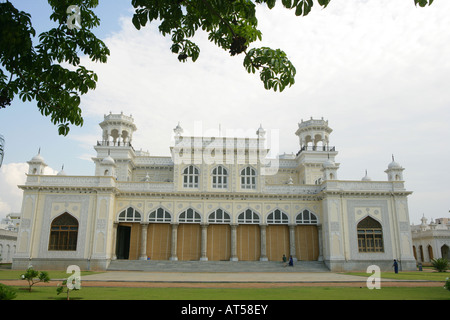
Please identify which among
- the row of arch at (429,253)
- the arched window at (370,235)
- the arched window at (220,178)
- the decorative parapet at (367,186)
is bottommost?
the row of arch at (429,253)

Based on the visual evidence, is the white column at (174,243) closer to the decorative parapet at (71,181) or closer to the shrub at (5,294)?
the decorative parapet at (71,181)

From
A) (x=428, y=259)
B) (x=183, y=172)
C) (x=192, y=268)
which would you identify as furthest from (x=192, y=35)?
(x=428, y=259)

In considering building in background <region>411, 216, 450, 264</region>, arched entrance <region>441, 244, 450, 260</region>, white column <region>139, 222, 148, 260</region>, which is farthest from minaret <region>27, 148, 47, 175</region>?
arched entrance <region>441, 244, 450, 260</region>

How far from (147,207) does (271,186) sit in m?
11.5

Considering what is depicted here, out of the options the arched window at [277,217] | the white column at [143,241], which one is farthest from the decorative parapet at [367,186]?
the white column at [143,241]

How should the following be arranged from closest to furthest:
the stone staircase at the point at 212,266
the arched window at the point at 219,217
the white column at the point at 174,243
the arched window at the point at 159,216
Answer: the stone staircase at the point at 212,266 → the white column at the point at 174,243 → the arched window at the point at 159,216 → the arched window at the point at 219,217

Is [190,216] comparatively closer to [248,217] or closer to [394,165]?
[248,217]

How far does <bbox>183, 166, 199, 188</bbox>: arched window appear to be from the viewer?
3441cm

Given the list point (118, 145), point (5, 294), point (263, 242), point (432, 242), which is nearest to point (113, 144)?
point (118, 145)

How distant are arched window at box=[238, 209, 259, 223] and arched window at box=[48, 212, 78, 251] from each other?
1415 cm

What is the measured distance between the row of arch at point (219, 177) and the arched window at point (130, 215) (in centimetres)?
496

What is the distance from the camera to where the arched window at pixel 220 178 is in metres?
34.6

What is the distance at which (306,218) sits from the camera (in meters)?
33.8
